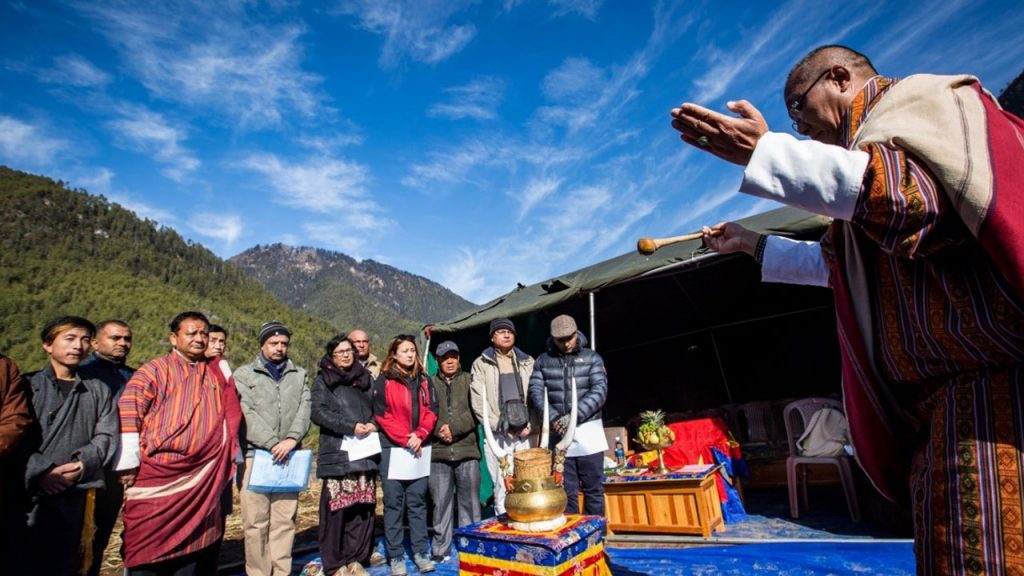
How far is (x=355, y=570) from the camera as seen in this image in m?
4.14

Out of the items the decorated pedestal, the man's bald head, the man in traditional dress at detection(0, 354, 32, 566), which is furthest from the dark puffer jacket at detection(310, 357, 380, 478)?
the man's bald head

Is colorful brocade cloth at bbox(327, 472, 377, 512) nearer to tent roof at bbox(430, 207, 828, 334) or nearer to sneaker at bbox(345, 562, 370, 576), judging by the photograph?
sneaker at bbox(345, 562, 370, 576)

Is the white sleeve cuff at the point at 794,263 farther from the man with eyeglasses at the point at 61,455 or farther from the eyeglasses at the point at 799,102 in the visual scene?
the man with eyeglasses at the point at 61,455

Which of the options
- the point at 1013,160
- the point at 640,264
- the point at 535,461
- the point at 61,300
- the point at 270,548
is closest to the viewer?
the point at 1013,160

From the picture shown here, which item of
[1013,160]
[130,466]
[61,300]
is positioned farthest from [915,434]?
[61,300]

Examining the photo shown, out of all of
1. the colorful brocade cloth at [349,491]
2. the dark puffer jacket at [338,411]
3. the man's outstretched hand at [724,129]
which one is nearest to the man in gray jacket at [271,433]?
the dark puffer jacket at [338,411]

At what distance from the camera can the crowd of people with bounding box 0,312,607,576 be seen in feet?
9.91

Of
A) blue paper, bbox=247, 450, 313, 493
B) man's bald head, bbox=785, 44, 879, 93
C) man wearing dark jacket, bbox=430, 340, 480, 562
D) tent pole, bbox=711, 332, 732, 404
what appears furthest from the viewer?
tent pole, bbox=711, 332, 732, 404

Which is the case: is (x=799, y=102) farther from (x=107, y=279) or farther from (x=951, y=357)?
(x=107, y=279)

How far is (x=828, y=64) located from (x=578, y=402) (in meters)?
3.59

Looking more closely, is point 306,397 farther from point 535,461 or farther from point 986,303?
point 986,303

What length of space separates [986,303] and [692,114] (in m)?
0.58

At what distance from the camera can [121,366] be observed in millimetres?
4098

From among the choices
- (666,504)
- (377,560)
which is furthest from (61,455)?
(666,504)
